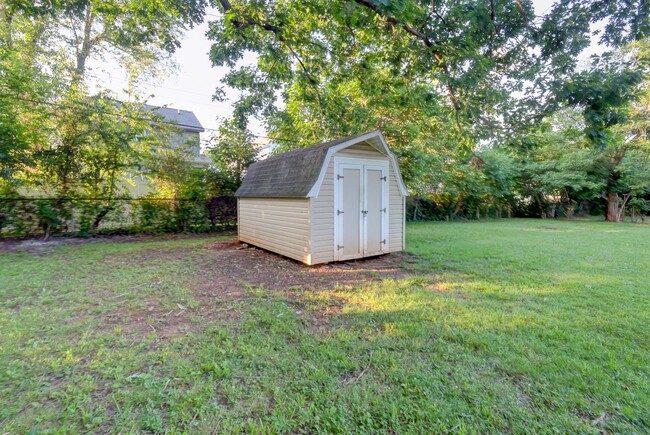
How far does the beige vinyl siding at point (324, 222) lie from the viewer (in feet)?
18.5

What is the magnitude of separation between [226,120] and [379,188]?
7688mm

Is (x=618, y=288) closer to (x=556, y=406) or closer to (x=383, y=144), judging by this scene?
(x=556, y=406)

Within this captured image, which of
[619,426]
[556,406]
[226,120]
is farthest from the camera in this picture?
[226,120]

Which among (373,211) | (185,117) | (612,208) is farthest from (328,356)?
(612,208)

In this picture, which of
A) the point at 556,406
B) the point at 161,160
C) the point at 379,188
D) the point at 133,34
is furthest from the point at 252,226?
the point at 556,406

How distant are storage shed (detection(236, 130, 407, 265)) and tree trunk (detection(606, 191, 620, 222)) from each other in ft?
59.7

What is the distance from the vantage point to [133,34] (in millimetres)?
6652

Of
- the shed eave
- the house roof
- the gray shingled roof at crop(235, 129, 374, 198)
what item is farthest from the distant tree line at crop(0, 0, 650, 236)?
the gray shingled roof at crop(235, 129, 374, 198)

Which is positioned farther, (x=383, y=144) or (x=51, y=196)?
(x=51, y=196)

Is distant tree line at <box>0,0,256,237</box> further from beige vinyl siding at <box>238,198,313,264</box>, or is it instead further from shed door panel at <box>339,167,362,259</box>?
shed door panel at <box>339,167,362,259</box>

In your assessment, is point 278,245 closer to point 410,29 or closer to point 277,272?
point 277,272

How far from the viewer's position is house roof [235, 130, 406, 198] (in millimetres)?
5684

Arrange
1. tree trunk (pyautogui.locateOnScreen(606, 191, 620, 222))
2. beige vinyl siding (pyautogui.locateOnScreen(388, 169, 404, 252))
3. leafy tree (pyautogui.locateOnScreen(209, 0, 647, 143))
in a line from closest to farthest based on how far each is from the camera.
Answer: leafy tree (pyautogui.locateOnScreen(209, 0, 647, 143)), beige vinyl siding (pyautogui.locateOnScreen(388, 169, 404, 252)), tree trunk (pyautogui.locateOnScreen(606, 191, 620, 222))

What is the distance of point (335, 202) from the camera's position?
232 inches
